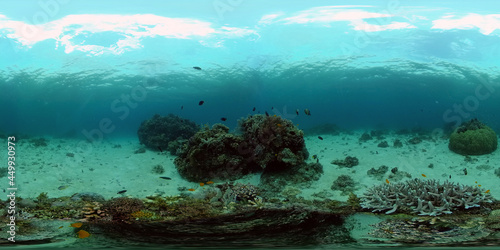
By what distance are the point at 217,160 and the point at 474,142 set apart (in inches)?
404

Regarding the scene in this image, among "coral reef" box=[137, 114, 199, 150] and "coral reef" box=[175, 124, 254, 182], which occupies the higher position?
"coral reef" box=[137, 114, 199, 150]

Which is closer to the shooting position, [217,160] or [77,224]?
[77,224]

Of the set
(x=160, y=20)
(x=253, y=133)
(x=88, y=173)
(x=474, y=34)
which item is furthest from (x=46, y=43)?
(x=474, y=34)

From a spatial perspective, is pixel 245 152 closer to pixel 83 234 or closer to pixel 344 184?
pixel 344 184

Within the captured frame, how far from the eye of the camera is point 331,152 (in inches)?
564

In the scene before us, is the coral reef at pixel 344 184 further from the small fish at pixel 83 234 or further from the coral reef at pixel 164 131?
the coral reef at pixel 164 131

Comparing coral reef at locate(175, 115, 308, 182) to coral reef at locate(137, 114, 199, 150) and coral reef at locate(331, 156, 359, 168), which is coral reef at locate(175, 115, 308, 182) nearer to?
coral reef at locate(331, 156, 359, 168)

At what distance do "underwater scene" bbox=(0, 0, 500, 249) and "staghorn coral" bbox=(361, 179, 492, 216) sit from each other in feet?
0.15

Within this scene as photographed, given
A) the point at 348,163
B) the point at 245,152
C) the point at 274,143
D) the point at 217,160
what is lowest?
the point at 348,163

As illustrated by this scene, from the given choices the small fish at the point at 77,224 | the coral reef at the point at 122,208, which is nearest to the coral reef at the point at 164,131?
the coral reef at the point at 122,208

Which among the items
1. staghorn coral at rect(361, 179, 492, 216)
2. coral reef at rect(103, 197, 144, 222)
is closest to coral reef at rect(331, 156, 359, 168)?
staghorn coral at rect(361, 179, 492, 216)

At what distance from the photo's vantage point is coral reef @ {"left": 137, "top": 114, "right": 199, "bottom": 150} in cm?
1642

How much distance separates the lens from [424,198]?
→ 678 centimetres

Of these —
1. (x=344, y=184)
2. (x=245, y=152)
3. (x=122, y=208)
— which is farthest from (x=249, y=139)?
(x=122, y=208)
